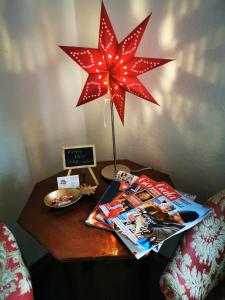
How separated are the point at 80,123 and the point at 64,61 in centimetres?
42

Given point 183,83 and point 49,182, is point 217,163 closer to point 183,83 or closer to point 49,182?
point 183,83

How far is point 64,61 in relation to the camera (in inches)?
54.7

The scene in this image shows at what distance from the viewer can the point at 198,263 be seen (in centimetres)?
79

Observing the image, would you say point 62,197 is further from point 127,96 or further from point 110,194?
point 127,96

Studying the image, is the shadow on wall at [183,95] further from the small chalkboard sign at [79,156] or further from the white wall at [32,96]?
the small chalkboard sign at [79,156]

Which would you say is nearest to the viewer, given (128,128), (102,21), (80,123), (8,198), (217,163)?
(102,21)

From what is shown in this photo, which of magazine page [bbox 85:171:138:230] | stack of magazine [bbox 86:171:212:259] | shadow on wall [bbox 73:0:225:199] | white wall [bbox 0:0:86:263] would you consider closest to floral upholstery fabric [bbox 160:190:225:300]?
stack of magazine [bbox 86:171:212:259]

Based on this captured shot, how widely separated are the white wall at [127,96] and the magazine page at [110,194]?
1.11ft

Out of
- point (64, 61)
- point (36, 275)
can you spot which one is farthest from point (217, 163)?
point (36, 275)

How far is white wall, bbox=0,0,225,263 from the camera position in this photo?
1.05 m

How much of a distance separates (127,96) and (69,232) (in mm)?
845

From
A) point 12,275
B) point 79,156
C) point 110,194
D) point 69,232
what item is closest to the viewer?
point 12,275

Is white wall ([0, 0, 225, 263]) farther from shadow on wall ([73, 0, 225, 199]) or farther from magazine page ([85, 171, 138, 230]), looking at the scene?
magazine page ([85, 171, 138, 230])

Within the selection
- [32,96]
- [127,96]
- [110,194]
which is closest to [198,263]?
[110,194]
